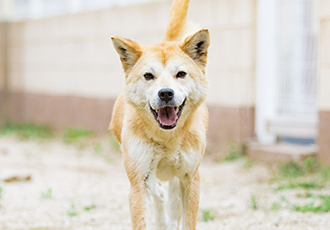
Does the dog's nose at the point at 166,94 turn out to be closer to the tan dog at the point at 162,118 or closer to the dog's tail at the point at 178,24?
the tan dog at the point at 162,118

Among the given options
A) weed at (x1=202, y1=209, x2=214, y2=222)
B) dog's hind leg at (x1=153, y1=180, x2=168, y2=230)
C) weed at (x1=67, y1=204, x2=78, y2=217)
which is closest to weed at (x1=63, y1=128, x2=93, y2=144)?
weed at (x1=67, y1=204, x2=78, y2=217)

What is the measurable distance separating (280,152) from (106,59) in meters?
4.92

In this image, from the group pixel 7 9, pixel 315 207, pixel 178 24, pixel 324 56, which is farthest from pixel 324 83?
pixel 7 9

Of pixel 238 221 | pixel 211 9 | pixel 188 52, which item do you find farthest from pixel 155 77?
pixel 211 9

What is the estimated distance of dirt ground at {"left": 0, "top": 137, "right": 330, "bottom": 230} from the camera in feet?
15.0

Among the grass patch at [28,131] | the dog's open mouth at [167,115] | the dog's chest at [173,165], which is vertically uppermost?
the dog's open mouth at [167,115]

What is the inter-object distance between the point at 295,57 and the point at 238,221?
359 cm

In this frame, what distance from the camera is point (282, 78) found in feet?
24.4

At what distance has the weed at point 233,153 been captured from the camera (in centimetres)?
749

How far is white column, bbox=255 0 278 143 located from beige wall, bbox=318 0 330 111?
1.02 metres

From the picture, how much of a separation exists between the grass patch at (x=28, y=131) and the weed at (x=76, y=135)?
58 centimetres

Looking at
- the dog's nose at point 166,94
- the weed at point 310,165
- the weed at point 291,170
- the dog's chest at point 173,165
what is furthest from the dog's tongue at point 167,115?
the weed at point 310,165

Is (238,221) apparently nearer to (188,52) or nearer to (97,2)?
(188,52)

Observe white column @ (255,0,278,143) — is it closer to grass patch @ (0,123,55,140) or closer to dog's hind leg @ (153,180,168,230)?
dog's hind leg @ (153,180,168,230)
